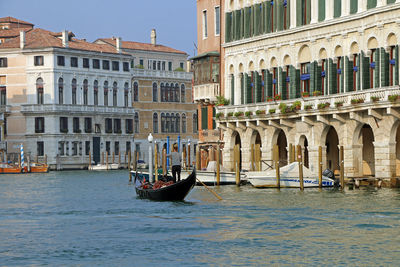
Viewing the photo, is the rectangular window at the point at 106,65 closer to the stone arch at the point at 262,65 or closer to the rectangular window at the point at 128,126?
the rectangular window at the point at 128,126

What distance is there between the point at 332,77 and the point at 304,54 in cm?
343

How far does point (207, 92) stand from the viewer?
192ft

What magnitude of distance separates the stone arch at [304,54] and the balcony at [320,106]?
1955 millimetres

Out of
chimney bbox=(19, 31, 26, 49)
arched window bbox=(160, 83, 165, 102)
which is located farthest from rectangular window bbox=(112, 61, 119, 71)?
chimney bbox=(19, 31, 26, 49)

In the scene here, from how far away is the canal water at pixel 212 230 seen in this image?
2280 centimetres

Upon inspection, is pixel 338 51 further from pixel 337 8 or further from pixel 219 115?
pixel 219 115

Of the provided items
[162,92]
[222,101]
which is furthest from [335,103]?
[162,92]

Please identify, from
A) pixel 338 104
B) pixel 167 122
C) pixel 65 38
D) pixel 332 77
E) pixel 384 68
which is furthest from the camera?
pixel 167 122

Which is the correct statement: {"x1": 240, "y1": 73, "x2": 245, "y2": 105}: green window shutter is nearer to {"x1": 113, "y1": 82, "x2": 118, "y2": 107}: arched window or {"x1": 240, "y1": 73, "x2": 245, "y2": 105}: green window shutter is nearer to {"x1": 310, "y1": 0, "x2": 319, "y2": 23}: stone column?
{"x1": 310, "y1": 0, "x2": 319, "y2": 23}: stone column

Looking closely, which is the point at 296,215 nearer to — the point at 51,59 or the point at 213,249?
the point at 213,249

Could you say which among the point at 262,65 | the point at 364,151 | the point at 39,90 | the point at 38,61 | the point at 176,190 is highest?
the point at 38,61

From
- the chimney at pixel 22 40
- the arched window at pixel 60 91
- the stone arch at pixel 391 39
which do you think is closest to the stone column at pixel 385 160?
the stone arch at pixel 391 39

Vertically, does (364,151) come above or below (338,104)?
below

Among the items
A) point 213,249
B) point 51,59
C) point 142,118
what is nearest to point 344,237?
point 213,249
